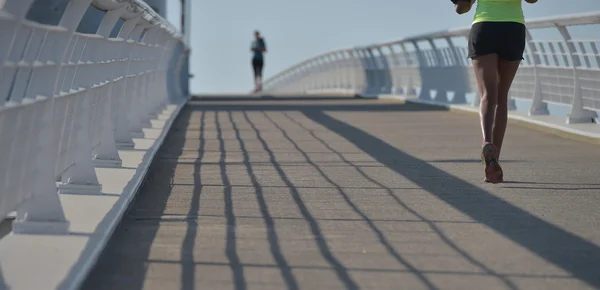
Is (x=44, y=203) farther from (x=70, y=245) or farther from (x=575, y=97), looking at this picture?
(x=575, y=97)

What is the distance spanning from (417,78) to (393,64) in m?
3.47

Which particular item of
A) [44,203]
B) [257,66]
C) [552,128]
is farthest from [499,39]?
[257,66]

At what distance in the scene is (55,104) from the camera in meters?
7.44

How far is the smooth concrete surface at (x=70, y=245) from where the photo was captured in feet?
18.5

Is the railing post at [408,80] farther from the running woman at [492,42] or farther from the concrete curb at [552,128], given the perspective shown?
the running woman at [492,42]

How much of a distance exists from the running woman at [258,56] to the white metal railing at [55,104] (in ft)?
93.5

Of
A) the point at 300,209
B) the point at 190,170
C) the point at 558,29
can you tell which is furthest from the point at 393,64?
the point at 300,209

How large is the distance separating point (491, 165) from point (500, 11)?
125 centimetres

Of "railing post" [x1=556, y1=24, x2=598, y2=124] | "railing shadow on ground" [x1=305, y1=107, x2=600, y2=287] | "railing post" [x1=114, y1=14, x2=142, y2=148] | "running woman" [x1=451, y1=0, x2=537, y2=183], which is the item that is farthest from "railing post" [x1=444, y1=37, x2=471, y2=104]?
"running woman" [x1=451, y1=0, x2=537, y2=183]

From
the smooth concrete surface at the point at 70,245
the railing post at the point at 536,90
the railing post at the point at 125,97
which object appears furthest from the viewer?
the railing post at the point at 536,90

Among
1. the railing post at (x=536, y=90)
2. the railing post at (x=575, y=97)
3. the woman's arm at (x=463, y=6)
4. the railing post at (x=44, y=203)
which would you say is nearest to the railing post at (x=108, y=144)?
the woman's arm at (x=463, y=6)

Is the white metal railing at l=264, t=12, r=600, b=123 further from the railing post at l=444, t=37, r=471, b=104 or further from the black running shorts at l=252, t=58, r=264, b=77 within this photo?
the black running shorts at l=252, t=58, r=264, b=77

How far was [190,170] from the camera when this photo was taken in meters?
11.1

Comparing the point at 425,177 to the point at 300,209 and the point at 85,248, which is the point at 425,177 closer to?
the point at 300,209
